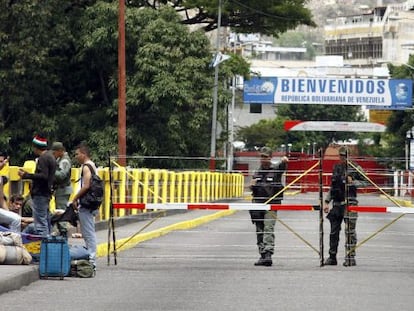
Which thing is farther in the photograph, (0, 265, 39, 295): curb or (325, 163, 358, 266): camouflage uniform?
(325, 163, 358, 266): camouflage uniform

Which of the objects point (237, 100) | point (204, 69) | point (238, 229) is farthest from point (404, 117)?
point (238, 229)

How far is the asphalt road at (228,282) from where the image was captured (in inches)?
571

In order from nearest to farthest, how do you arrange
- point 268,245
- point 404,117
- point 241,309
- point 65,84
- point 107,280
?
point 241,309, point 107,280, point 268,245, point 65,84, point 404,117

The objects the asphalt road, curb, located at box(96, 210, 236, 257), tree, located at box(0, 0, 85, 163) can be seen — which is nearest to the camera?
the asphalt road

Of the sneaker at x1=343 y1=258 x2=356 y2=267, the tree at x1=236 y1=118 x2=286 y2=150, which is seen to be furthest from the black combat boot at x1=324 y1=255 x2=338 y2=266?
the tree at x1=236 y1=118 x2=286 y2=150

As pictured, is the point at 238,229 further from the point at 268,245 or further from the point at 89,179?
the point at 89,179

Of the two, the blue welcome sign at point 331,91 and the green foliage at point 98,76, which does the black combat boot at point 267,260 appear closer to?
the green foliage at point 98,76

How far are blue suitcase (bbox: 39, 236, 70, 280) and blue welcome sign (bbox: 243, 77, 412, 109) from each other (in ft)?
185

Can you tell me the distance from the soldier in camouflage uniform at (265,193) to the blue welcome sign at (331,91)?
52885 millimetres

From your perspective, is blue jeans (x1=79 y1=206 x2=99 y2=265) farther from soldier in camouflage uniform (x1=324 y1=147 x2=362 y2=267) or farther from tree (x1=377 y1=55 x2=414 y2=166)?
tree (x1=377 y1=55 x2=414 y2=166)

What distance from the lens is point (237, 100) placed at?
12456 cm

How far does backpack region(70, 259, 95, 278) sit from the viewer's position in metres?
17.5

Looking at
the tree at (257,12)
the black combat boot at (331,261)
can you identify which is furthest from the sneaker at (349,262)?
the tree at (257,12)

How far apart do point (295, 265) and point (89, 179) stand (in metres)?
3.86
